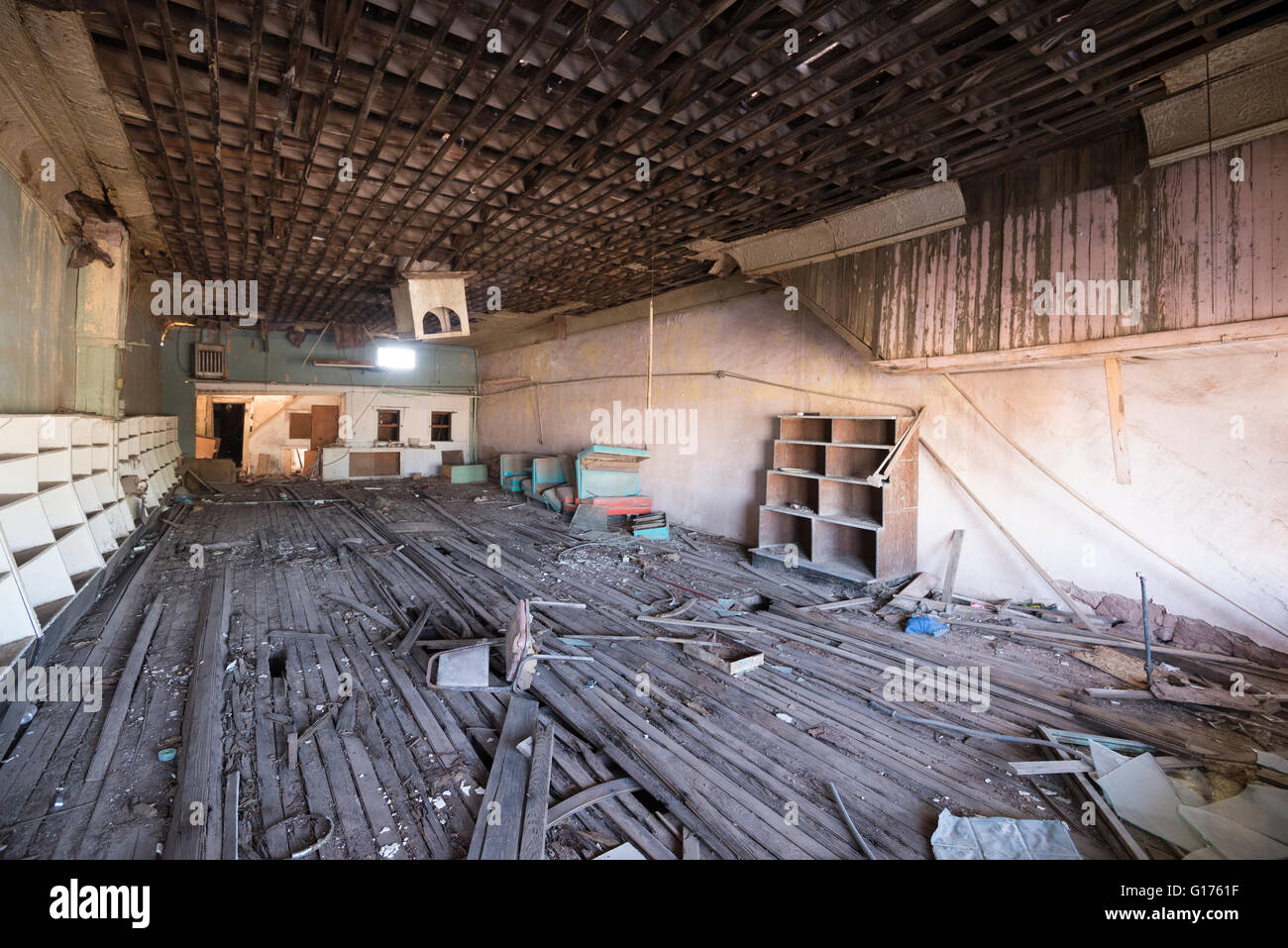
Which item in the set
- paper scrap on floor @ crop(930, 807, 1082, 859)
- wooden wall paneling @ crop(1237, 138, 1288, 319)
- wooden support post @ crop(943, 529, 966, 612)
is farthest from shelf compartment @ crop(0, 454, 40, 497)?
wooden wall paneling @ crop(1237, 138, 1288, 319)

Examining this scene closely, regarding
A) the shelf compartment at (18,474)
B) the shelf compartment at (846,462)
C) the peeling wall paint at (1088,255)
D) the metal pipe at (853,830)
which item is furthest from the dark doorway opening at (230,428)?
the metal pipe at (853,830)

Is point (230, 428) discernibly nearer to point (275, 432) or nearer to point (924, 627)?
point (275, 432)

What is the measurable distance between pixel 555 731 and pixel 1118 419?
494 cm

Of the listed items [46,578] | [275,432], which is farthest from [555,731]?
[275,432]

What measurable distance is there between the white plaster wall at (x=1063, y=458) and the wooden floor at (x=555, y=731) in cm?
112

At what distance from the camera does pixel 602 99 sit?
3.76 meters

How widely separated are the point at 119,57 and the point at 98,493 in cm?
435

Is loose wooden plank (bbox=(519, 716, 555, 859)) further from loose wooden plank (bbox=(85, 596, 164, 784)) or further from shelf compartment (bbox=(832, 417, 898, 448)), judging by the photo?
shelf compartment (bbox=(832, 417, 898, 448))

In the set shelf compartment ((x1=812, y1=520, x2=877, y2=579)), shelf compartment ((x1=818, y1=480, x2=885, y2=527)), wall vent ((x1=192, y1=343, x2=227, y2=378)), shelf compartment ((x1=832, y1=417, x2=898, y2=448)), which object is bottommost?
shelf compartment ((x1=812, y1=520, x2=877, y2=579))

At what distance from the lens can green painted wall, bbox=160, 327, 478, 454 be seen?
44.3ft

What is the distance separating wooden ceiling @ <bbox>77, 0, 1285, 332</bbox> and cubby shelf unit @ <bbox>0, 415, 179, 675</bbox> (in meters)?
2.48

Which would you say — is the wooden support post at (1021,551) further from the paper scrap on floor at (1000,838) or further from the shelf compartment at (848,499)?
the paper scrap on floor at (1000,838)

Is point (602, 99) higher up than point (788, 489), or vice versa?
point (602, 99)
